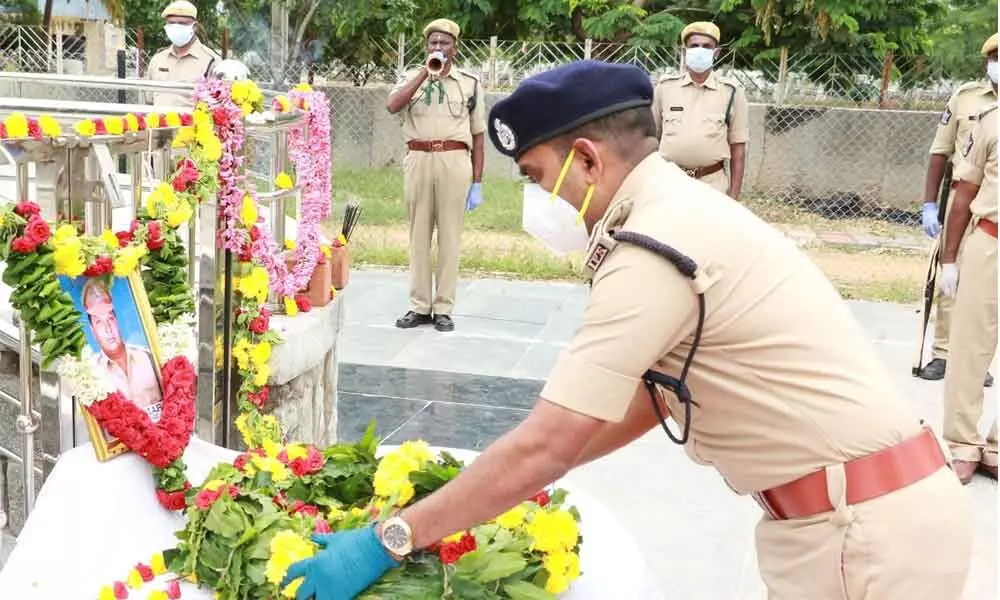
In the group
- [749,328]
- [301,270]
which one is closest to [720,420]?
[749,328]

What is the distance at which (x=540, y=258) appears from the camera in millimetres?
9805

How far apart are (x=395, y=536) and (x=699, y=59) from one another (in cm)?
595

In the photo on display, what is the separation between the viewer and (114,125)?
9.88 feet

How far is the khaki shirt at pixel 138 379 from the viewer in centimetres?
283

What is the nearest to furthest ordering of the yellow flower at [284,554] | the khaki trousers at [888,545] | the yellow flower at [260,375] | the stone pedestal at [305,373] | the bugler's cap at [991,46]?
1. the khaki trousers at [888,545]
2. the yellow flower at [284,554]
3. the yellow flower at [260,375]
4. the stone pedestal at [305,373]
5. the bugler's cap at [991,46]

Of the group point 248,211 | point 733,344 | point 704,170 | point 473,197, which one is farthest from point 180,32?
point 733,344

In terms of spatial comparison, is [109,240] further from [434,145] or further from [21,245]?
[434,145]

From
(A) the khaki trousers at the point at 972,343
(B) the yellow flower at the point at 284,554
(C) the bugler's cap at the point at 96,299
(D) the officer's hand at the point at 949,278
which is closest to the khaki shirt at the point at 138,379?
(C) the bugler's cap at the point at 96,299

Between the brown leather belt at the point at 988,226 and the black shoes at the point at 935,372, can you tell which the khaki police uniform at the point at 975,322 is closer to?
the brown leather belt at the point at 988,226

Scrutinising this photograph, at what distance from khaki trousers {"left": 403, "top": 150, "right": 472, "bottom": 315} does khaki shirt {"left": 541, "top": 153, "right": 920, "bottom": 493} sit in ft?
17.9

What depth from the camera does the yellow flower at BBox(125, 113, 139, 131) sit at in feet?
10.1

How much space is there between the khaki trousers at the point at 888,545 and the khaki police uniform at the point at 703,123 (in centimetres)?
542

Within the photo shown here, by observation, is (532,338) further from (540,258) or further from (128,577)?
(128,577)

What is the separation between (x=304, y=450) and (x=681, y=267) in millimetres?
1439
